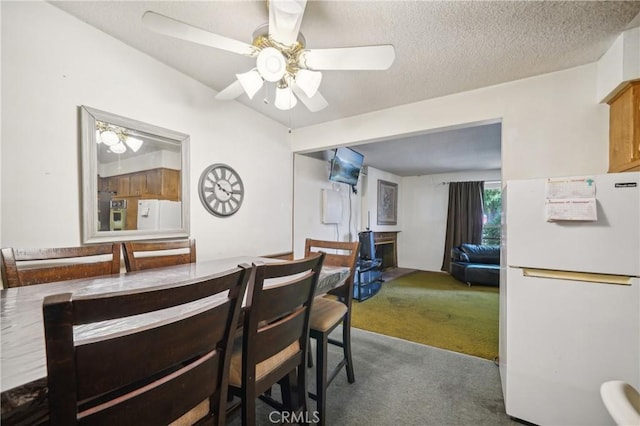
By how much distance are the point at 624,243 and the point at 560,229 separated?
10.0 inches

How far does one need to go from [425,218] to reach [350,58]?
5.62 metres

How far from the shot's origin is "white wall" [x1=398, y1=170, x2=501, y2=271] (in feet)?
19.9

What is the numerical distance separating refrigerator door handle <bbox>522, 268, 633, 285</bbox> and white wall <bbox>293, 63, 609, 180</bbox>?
850 millimetres

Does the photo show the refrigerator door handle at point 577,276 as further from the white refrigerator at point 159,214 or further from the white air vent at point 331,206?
the white air vent at point 331,206

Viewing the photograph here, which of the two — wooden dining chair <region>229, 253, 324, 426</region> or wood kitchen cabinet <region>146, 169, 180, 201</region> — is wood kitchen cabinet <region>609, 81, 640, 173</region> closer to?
wooden dining chair <region>229, 253, 324, 426</region>

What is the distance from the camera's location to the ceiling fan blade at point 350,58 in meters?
1.27

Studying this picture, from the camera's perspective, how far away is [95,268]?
153cm

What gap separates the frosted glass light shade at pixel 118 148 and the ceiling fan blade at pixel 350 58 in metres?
1.37

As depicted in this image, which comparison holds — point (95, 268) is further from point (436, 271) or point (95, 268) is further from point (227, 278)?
point (436, 271)

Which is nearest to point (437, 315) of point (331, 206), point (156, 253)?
point (331, 206)

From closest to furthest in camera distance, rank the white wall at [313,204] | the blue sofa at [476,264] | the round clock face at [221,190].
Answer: the round clock face at [221,190] < the white wall at [313,204] < the blue sofa at [476,264]

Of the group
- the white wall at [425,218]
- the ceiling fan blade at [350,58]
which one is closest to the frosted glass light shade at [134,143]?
the ceiling fan blade at [350,58]

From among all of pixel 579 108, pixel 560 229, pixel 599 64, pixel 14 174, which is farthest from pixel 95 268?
pixel 599 64

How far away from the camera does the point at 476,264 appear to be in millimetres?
4914
